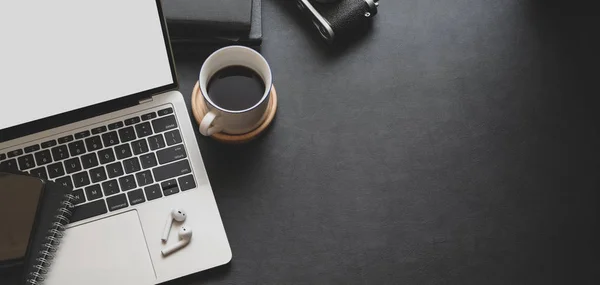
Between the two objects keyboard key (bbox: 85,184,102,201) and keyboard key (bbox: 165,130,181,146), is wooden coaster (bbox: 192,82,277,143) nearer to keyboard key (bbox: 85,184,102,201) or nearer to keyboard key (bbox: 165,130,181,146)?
keyboard key (bbox: 165,130,181,146)

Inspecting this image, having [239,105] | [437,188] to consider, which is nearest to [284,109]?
[239,105]

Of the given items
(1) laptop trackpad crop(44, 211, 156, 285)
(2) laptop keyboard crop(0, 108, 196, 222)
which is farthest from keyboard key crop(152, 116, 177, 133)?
(1) laptop trackpad crop(44, 211, 156, 285)

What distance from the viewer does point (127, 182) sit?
75cm

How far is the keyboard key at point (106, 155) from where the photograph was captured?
76cm

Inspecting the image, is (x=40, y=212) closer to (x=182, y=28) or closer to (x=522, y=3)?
(x=182, y=28)

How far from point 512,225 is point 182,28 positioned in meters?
0.46

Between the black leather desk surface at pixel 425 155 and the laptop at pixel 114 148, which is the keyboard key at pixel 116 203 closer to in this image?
the laptop at pixel 114 148

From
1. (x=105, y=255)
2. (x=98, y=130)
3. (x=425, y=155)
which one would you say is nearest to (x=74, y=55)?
(x=98, y=130)

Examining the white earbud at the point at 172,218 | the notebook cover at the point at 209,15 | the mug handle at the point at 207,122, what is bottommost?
the white earbud at the point at 172,218

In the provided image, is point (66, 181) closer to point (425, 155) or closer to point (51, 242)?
point (51, 242)

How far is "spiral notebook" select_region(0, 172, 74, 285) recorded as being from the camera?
2.23 feet

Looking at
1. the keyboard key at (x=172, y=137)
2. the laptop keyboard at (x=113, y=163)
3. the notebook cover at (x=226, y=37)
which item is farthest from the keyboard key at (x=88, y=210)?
the notebook cover at (x=226, y=37)

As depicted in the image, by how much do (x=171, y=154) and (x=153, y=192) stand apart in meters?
0.05

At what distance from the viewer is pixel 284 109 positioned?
2.67 ft
